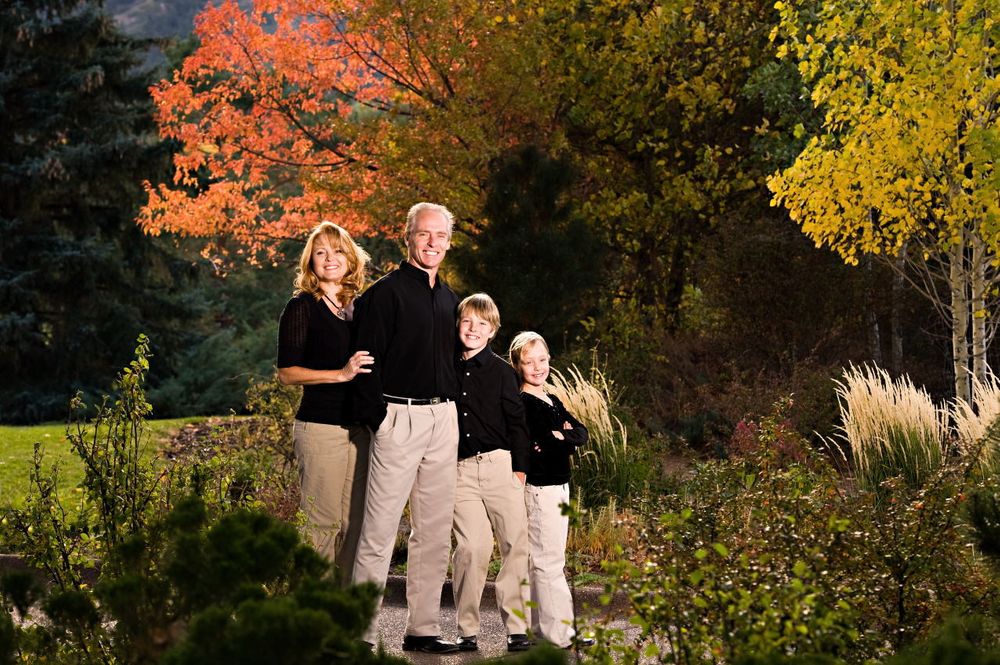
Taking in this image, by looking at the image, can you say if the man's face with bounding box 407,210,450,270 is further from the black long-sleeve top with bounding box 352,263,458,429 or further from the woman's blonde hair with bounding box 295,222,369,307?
the woman's blonde hair with bounding box 295,222,369,307

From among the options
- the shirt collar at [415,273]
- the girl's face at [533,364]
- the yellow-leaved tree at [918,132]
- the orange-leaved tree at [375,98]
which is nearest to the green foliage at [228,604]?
the shirt collar at [415,273]

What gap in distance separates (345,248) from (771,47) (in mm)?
11820

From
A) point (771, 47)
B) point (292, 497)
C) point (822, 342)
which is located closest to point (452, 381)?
point (292, 497)

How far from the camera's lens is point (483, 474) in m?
6.16

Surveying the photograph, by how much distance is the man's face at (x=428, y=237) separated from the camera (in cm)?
596

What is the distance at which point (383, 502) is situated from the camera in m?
5.82

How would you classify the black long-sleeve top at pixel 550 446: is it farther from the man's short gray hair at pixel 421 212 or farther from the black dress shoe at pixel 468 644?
the man's short gray hair at pixel 421 212

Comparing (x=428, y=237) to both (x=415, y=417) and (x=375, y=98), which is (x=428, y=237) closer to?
(x=415, y=417)

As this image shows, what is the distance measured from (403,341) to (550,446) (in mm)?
956

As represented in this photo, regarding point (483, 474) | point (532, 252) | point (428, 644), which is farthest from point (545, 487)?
point (532, 252)

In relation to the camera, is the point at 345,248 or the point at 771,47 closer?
the point at 345,248

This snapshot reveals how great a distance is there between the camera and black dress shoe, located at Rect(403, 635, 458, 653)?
6.01 meters

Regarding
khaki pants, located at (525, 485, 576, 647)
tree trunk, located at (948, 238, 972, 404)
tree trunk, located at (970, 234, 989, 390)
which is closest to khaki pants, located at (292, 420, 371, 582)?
khaki pants, located at (525, 485, 576, 647)

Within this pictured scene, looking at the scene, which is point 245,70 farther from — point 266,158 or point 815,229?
point 815,229
